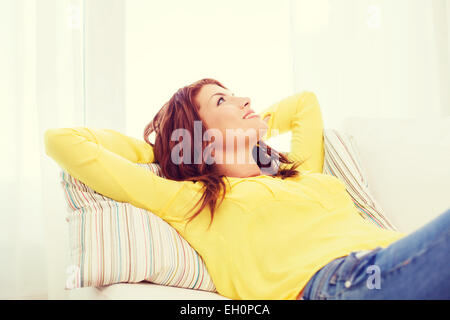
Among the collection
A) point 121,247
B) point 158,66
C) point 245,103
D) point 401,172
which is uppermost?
point 158,66

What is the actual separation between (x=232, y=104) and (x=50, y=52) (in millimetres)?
805

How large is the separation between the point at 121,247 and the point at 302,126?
82cm

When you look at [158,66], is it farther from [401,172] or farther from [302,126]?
[401,172]

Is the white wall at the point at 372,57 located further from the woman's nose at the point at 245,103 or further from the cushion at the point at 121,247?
the cushion at the point at 121,247

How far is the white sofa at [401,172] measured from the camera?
1.23 m

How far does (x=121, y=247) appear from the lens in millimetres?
851

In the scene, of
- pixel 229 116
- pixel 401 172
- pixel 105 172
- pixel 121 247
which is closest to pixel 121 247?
pixel 121 247

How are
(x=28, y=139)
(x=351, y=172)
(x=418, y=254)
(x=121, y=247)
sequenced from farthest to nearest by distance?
1. (x=28, y=139)
2. (x=351, y=172)
3. (x=121, y=247)
4. (x=418, y=254)

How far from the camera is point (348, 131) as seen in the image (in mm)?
1504

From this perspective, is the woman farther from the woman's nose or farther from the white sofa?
the white sofa

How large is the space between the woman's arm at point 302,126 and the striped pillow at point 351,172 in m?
0.04

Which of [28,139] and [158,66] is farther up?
[158,66]

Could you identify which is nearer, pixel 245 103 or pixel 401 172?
pixel 245 103
